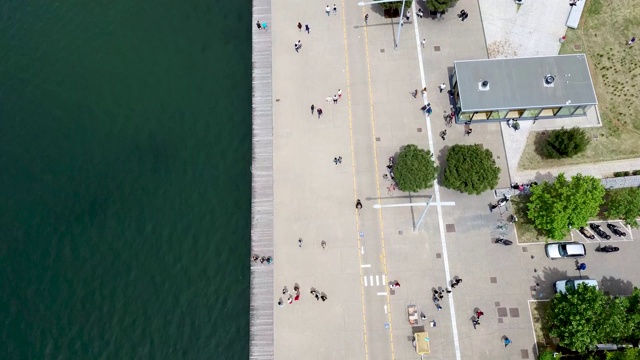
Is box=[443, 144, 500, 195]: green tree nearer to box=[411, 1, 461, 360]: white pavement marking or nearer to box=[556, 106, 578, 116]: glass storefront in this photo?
box=[411, 1, 461, 360]: white pavement marking

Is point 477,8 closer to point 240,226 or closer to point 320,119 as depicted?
point 320,119

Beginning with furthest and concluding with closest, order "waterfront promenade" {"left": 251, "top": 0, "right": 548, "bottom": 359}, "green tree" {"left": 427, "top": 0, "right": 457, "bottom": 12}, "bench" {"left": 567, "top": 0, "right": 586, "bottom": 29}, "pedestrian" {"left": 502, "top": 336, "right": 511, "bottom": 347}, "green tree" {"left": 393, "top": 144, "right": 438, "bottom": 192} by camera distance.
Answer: "bench" {"left": 567, "top": 0, "right": 586, "bottom": 29} < "green tree" {"left": 427, "top": 0, "right": 457, "bottom": 12} < "green tree" {"left": 393, "top": 144, "right": 438, "bottom": 192} < "waterfront promenade" {"left": 251, "top": 0, "right": 548, "bottom": 359} < "pedestrian" {"left": 502, "top": 336, "right": 511, "bottom": 347}

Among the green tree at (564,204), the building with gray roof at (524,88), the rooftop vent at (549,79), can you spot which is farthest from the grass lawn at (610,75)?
the green tree at (564,204)

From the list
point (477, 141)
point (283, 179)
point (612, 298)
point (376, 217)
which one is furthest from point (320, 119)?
point (612, 298)

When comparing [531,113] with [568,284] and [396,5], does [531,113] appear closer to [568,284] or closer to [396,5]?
[568,284]

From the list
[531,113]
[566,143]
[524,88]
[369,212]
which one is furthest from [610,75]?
[369,212]

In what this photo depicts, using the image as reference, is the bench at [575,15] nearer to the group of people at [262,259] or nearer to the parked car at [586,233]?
the parked car at [586,233]

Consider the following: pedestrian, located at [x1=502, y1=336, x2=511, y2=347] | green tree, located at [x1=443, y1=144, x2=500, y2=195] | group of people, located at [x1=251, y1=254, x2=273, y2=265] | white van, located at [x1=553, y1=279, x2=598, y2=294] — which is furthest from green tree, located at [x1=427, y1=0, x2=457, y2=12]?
pedestrian, located at [x1=502, y1=336, x2=511, y2=347]
